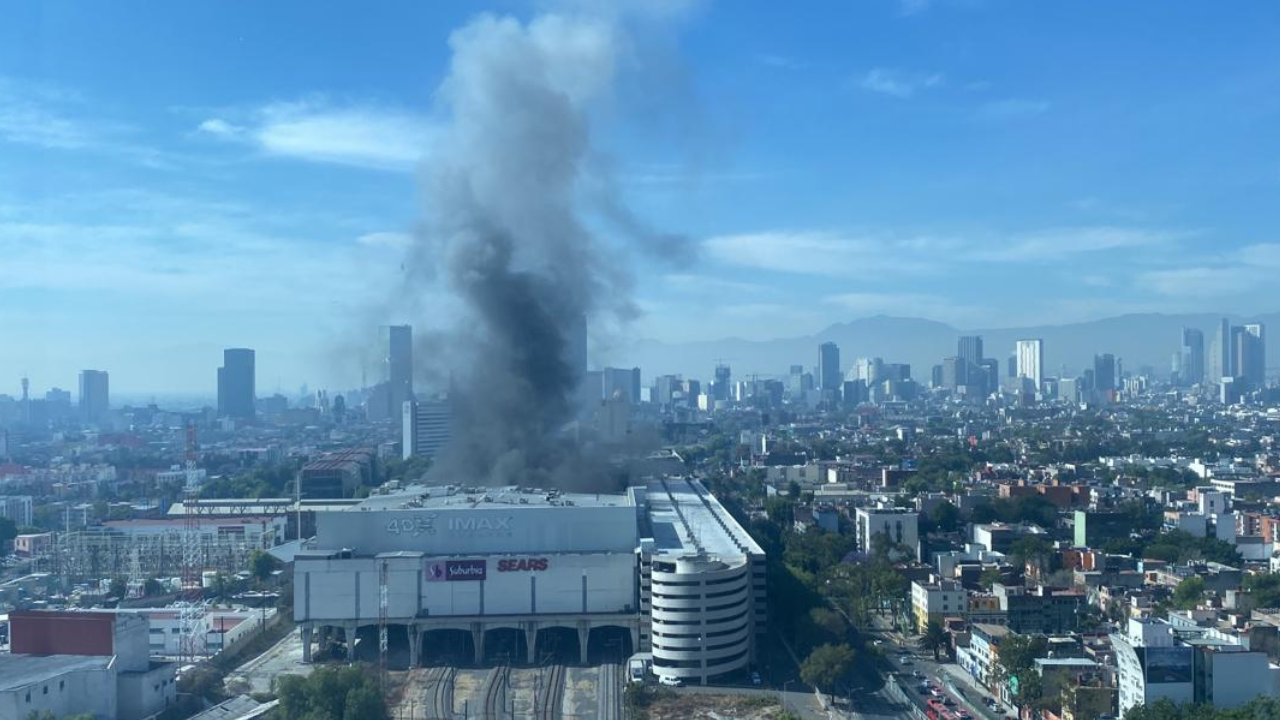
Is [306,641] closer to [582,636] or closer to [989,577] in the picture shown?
[582,636]

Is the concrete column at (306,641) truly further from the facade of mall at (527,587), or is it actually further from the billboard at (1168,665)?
the billboard at (1168,665)

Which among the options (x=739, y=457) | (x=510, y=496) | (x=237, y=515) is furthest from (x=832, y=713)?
(x=739, y=457)

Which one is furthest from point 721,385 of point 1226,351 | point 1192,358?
point 1192,358

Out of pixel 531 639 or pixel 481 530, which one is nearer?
pixel 531 639

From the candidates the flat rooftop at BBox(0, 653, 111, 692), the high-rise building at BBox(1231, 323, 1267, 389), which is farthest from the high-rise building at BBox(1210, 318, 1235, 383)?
the flat rooftop at BBox(0, 653, 111, 692)

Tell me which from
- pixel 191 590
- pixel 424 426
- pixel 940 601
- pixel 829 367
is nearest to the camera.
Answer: pixel 940 601

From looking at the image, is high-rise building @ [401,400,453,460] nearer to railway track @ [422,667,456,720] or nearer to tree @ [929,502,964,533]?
tree @ [929,502,964,533]

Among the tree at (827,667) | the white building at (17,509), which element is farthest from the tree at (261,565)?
the tree at (827,667)
